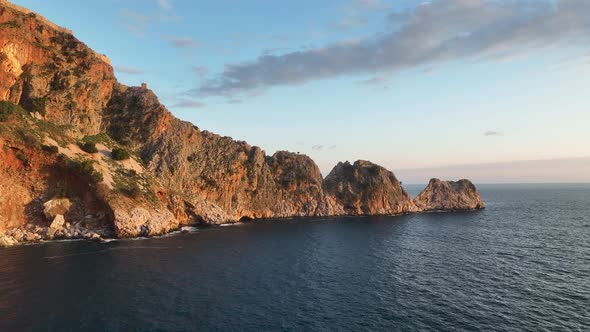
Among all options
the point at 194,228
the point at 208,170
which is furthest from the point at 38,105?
the point at 194,228

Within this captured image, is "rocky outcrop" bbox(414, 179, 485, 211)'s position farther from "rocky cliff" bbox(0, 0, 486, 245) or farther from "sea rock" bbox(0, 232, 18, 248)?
"sea rock" bbox(0, 232, 18, 248)

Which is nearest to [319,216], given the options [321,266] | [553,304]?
[321,266]

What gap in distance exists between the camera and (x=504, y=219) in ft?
442

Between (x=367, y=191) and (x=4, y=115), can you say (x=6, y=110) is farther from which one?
(x=367, y=191)

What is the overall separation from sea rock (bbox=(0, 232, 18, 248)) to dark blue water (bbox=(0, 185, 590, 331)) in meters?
4.59

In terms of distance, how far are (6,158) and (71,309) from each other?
191 feet

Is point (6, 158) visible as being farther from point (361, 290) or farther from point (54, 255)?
point (361, 290)

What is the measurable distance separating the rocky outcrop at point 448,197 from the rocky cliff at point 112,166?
38.1ft

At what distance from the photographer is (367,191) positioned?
153m

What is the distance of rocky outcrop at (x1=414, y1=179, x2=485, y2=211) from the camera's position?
16850 cm

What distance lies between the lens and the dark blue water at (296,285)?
39.4 m

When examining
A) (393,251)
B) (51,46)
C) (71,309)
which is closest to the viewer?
(71,309)

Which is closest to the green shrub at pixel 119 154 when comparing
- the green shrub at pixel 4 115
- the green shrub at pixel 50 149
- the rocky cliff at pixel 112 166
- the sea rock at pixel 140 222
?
the rocky cliff at pixel 112 166

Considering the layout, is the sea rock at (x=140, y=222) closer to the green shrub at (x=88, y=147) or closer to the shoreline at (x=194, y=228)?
the shoreline at (x=194, y=228)
